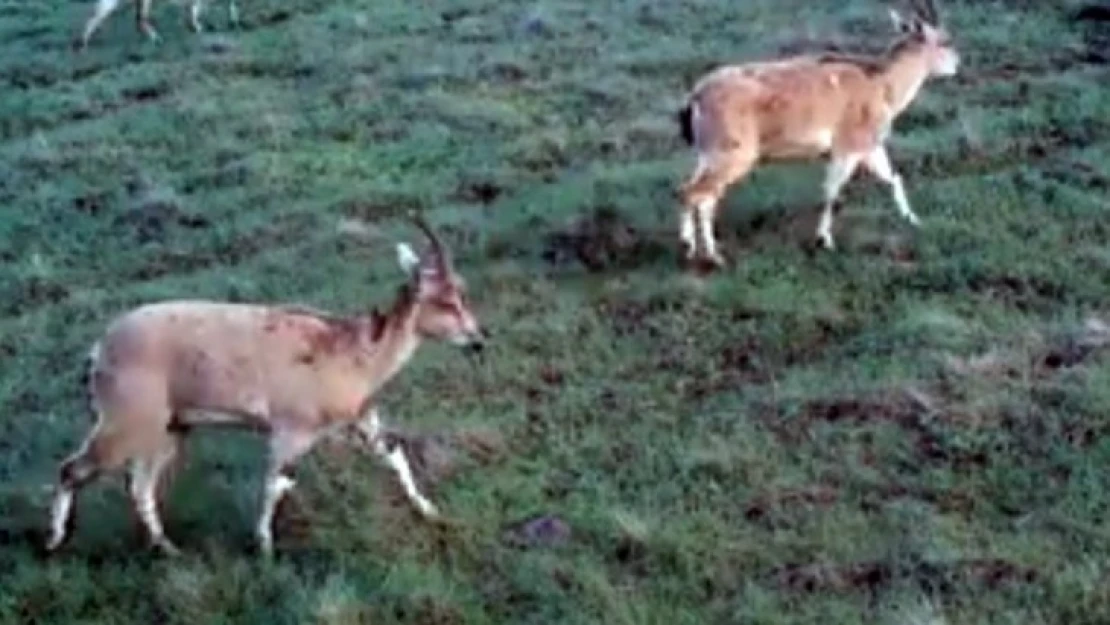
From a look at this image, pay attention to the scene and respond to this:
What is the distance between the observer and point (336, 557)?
1055cm

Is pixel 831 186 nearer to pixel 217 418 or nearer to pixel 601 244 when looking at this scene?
Answer: pixel 601 244

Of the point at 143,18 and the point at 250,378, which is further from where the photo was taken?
the point at 143,18

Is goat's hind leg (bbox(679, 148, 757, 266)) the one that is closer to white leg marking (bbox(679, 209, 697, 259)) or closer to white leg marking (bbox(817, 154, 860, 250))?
white leg marking (bbox(679, 209, 697, 259))

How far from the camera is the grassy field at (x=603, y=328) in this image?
10234mm

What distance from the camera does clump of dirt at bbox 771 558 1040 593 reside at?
994 centimetres

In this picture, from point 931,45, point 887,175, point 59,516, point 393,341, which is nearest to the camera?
point 59,516

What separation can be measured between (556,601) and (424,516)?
111cm

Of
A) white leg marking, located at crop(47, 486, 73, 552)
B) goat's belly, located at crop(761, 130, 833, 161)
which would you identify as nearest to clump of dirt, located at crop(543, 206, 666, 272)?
goat's belly, located at crop(761, 130, 833, 161)

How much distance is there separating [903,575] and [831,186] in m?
5.14

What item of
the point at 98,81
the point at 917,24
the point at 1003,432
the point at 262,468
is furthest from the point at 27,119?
the point at 1003,432

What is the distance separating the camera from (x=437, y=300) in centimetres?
1098

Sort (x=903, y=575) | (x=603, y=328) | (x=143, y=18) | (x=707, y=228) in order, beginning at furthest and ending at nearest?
1. (x=143, y=18)
2. (x=707, y=228)
3. (x=603, y=328)
4. (x=903, y=575)

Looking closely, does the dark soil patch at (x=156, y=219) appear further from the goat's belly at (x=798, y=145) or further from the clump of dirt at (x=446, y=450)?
the clump of dirt at (x=446, y=450)

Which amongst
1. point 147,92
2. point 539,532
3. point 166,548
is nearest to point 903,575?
point 539,532
